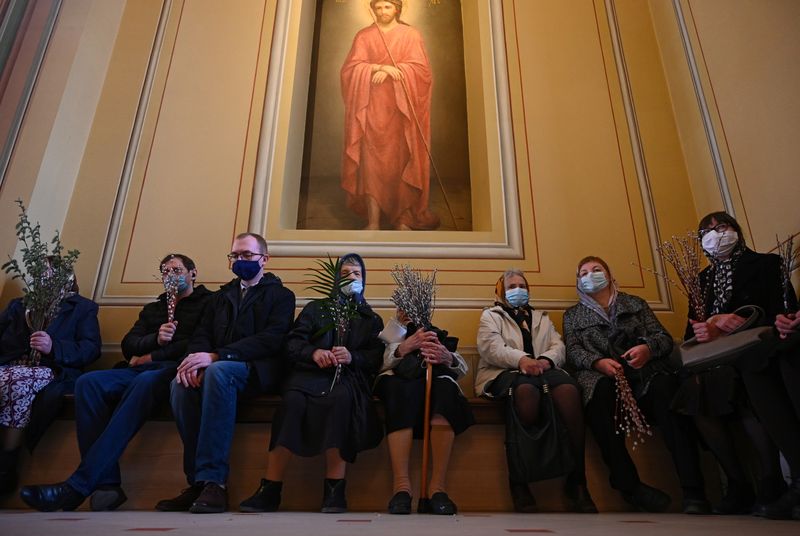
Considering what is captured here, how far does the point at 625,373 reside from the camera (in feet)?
10.0

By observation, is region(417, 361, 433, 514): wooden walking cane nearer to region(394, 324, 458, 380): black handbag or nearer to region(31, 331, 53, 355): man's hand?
region(394, 324, 458, 380): black handbag

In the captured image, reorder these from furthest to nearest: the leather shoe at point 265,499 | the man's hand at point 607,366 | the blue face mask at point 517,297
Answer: the blue face mask at point 517,297 < the man's hand at point 607,366 < the leather shoe at point 265,499

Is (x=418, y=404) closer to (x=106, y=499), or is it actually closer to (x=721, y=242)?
(x=106, y=499)

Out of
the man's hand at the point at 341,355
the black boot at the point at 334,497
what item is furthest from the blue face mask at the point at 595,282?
the black boot at the point at 334,497

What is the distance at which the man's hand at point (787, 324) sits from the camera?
236 centimetres

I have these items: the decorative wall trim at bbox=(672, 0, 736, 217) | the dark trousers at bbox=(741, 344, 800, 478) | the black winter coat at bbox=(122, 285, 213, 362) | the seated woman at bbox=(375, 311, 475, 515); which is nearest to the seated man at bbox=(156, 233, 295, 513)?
the black winter coat at bbox=(122, 285, 213, 362)

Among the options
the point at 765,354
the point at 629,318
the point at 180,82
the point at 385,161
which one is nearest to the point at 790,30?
the point at 629,318

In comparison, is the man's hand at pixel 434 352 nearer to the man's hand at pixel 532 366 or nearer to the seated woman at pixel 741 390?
the man's hand at pixel 532 366

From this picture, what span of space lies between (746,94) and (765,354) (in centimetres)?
240

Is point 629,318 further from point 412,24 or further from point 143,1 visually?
point 143,1

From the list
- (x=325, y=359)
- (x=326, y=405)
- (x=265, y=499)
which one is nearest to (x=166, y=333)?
(x=325, y=359)

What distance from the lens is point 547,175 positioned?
4598 mm

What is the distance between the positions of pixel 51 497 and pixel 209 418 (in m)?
0.64

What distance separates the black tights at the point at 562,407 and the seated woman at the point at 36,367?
89.3 inches
